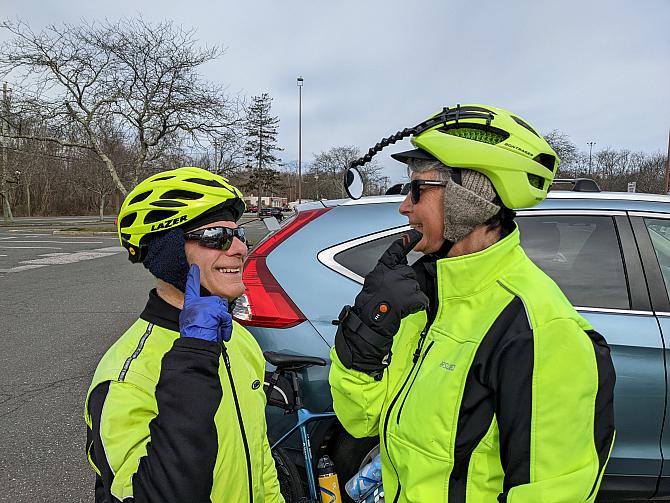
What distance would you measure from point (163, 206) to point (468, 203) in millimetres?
930

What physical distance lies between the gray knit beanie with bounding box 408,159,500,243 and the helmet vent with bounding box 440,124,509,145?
0.11 metres

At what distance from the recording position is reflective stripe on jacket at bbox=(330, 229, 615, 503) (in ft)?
3.37

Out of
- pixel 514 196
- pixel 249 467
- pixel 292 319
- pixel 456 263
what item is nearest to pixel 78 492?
pixel 292 319

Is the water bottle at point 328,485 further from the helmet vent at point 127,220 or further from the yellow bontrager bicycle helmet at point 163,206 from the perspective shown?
the helmet vent at point 127,220

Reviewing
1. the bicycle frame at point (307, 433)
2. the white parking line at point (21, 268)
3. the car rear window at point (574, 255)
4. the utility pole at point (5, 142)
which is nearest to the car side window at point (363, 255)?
the car rear window at point (574, 255)

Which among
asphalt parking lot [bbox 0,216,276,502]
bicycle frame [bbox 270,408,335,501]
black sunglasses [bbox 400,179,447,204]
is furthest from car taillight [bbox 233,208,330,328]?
asphalt parking lot [bbox 0,216,276,502]

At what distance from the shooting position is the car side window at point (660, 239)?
2446mm

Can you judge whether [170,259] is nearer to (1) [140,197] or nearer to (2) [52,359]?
(1) [140,197]

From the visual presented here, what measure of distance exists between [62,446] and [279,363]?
214 centimetres

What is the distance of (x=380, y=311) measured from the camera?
1.33 meters

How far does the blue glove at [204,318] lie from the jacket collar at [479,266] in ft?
2.12

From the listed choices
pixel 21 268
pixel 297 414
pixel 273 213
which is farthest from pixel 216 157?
pixel 297 414

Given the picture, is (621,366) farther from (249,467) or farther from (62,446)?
(62,446)

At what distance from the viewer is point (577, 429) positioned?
40.6 inches
